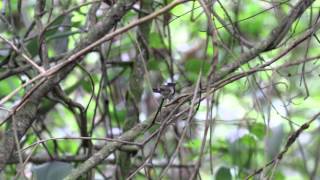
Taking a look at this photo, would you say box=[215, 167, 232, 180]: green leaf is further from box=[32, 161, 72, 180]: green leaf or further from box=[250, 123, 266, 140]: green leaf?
box=[32, 161, 72, 180]: green leaf

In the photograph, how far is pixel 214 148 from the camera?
1536mm

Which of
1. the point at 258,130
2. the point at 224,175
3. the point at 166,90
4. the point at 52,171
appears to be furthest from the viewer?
the point at 258,130

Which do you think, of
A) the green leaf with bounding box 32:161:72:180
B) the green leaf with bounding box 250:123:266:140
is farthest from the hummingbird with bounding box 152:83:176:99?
the green leaf with bounding box 250:123:266:140

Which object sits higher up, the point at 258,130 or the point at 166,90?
the point at 166,90

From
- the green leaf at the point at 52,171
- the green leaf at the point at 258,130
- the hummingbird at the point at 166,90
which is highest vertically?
the hummingbird at the point at 166,90

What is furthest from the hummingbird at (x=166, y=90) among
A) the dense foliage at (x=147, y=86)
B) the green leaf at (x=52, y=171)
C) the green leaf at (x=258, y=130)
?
the green leaf at (x=258, y=130)

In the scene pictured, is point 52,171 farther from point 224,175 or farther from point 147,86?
point 147,86

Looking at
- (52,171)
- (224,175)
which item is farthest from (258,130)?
(52,171)

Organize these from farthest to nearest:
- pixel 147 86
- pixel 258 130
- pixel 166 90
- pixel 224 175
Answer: pixel 147 86
pixel 258 130
pixel 224 175
pixel 166 90

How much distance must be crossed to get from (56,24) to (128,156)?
330mm

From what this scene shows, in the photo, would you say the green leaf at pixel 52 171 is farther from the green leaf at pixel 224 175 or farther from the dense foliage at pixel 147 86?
the green leaf at pixel 224 175

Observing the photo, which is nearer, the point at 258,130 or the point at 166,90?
the point at 166,90

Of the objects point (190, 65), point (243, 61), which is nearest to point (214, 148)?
point (190, 65)

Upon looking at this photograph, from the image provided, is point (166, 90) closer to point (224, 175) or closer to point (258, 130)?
point (224, 175)
